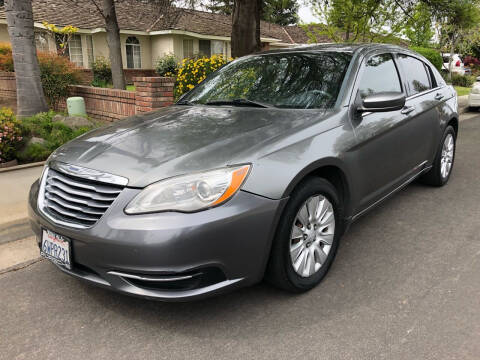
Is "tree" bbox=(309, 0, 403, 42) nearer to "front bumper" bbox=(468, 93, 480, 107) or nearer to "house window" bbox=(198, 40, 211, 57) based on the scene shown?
"front bumper" bbox=(468, 93, 480, 107)

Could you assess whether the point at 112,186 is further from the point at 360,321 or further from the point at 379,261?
the point at 379,261

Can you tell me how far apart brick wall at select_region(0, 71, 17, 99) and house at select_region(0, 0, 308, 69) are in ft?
27.0

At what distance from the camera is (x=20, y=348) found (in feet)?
7.74

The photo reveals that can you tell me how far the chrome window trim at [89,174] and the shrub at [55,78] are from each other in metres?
6.80

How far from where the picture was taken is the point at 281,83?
11.5 feet

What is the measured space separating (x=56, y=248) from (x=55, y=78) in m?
7.22

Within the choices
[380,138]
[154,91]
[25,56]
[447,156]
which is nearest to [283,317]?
[380,138]

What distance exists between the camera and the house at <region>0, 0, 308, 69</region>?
20297mm

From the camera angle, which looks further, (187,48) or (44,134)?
(187,48)

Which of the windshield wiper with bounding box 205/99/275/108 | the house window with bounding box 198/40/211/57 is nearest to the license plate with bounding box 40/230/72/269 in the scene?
the windshield wiper with bounding box 205/99/275/108

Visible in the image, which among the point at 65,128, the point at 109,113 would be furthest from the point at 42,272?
the point at 109,113

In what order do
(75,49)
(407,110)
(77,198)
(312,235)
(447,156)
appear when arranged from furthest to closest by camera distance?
(75,49), (447,156), (407,110), (312,235), (77,198)

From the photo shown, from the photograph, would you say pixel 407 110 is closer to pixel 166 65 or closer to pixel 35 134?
pixel 35 134

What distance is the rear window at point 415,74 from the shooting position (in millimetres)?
4129
